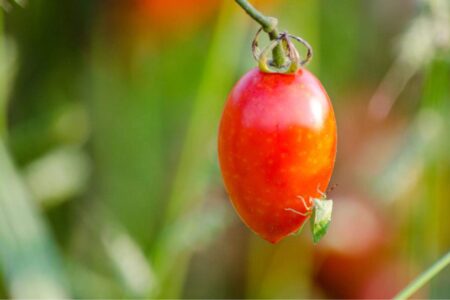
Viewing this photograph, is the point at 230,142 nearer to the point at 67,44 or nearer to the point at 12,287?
the point at 12,287

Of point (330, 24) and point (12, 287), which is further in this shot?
point (330, 24)

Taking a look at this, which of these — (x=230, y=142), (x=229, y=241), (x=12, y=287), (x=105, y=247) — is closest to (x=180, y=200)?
(x=105, y=247)

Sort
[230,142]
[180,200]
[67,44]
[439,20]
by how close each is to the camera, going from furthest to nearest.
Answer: [67,44] < [180,200] < [439,20] < [230,142]

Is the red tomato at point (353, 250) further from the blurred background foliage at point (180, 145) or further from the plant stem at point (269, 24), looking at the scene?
the plant stem at point (269, 24)

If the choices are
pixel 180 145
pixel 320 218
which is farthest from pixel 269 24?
pixel 180 145

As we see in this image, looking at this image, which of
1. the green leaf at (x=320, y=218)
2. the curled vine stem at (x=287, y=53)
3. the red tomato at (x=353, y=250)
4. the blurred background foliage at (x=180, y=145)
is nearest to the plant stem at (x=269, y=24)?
the curled vine stem at (x=287, y=53)

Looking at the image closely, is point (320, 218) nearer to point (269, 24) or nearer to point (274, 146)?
point (274, 146)

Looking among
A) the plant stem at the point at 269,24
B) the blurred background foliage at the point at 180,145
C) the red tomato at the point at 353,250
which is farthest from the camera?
the red tomato at the point at 353,250
